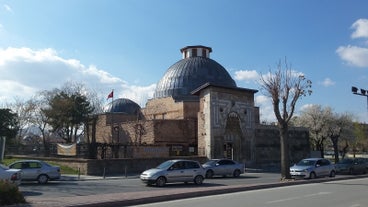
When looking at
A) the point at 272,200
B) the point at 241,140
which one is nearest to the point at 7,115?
the point at 241,140

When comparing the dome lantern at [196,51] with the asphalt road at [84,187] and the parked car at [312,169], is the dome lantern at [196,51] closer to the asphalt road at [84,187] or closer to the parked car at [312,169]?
the parked car at [312,169]

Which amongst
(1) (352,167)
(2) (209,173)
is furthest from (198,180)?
(1) (352,167)

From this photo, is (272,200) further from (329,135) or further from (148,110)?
(329,135)

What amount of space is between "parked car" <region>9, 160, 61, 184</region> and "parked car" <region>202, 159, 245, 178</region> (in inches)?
433

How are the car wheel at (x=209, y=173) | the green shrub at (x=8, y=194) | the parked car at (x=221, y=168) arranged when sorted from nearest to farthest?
1. the green shrub at (x=8, y=194)
2. the car wheel at (x=209, y=173)
3. the parked car at (x=221, y=168)

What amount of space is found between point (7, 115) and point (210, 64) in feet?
99.3

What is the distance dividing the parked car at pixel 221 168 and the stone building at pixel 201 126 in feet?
38.3

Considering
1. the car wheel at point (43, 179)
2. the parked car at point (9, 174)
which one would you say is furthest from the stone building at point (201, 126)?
the parked car at point (9, 174)

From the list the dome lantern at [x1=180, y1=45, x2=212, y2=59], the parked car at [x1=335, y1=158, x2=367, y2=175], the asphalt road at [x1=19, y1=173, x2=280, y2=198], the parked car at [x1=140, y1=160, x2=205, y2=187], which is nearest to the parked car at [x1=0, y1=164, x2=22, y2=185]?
the asphalt road at [x1=19, y1=173, x2=280, y2=198]

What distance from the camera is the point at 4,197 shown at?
45.8 ft

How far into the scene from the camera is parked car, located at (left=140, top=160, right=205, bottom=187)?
78.1 ft

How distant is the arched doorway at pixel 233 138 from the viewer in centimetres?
4678

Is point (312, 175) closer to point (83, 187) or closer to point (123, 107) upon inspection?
point (83, 187)

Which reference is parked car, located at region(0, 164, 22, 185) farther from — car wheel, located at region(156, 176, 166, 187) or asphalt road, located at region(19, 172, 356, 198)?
car wheel, located at region(156, 176, 166, 187)
